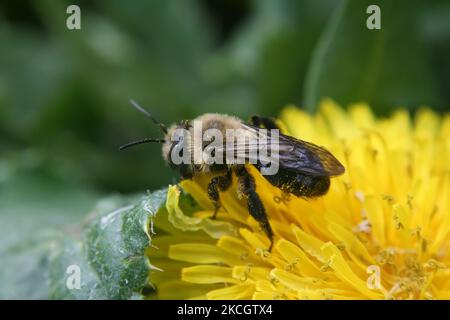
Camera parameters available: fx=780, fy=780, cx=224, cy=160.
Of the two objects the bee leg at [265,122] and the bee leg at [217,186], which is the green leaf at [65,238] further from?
the bee leg at [265,122]

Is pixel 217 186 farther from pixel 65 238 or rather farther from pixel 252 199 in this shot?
pixel 65 238

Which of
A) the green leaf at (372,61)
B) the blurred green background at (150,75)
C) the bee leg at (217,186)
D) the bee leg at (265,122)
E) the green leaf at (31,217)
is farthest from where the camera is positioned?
the blurred green background at (150,75)

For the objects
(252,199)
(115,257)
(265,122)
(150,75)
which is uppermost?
(150,75)

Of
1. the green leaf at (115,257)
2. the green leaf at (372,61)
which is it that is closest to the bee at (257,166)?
the green leaf at (115,257)

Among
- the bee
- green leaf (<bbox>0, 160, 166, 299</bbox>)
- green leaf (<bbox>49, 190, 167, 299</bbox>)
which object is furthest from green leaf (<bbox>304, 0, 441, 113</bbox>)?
green leaf (<bbox>49, 190, 167, 299</bbox>)

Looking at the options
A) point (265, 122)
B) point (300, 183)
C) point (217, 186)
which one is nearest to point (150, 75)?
point (265, 122)

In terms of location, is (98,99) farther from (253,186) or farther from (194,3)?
(253,186)
